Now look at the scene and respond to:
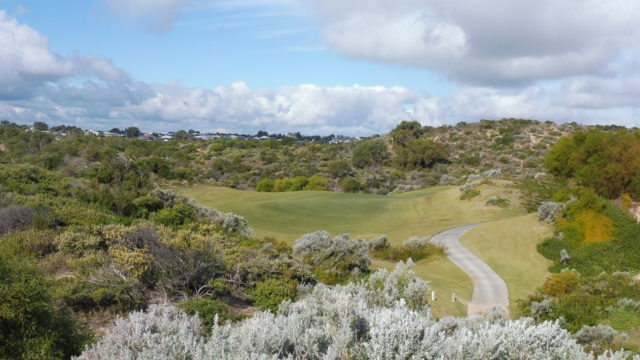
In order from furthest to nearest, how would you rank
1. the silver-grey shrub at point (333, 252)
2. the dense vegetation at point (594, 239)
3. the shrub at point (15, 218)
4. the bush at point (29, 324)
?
the silver-grey shrub at point (333, 252), the shrub at point (15, 218), the dense vegetation at point (594, 239), the bush at point (29, 324)

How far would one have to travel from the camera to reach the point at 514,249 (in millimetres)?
25000

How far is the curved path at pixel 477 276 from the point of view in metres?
18.1

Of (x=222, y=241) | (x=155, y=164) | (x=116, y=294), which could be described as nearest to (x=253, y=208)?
(x=155, y=164)

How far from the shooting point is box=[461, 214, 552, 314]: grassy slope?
70.6ft

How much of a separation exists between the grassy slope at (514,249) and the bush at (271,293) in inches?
392

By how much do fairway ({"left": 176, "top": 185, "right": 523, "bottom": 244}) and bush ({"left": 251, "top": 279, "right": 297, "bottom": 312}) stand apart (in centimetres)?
1526

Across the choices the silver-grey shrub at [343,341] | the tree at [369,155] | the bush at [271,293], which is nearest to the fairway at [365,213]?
the bush at [271,293]

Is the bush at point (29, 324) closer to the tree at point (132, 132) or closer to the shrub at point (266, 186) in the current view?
the shrub at point (266, 186)

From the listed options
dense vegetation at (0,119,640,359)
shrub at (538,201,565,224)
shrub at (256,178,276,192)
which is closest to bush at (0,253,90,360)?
dense vegetation at (0,119,640,359)

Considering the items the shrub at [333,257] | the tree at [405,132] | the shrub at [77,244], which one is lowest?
the shrub at [333,257]

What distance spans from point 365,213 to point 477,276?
18.0 m

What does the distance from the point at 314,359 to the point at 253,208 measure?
32988 mm

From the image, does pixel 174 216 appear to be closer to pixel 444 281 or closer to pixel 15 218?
pixel 15 218

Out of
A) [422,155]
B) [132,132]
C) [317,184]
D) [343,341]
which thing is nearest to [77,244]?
[343,341]
